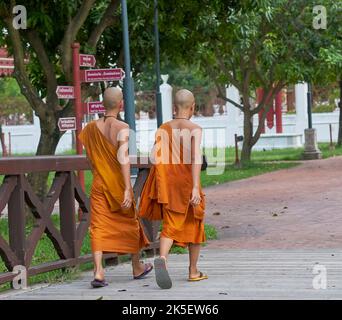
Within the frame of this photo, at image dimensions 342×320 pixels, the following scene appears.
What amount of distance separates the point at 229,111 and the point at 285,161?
54.9 feet

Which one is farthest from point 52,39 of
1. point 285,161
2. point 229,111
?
point 229,111

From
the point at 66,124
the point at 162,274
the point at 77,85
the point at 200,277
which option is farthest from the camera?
the point at 77,85

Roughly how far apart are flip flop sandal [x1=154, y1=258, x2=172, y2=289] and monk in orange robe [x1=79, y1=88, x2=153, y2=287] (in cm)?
60

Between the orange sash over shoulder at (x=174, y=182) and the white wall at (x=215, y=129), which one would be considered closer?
the orange sash over shoulder at (x=174, y=182)

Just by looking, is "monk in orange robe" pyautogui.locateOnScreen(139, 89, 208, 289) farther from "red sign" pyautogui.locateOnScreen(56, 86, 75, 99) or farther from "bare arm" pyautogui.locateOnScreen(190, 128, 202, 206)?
"red sign" pyautogui.locateOnScreen(56, 86, 75, 99)

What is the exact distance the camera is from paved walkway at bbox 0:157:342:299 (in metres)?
8.12

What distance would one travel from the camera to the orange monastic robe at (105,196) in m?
8.50

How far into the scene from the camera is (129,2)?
1689cm

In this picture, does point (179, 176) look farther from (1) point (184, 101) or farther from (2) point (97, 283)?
(2) point (97, 283)

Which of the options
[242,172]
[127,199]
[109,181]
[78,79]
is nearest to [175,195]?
[127,199]

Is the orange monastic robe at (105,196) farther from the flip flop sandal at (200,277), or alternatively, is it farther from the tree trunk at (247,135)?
the tree trunk at (247,135)

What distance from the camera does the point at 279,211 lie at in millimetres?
16172

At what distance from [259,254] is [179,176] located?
2620mm

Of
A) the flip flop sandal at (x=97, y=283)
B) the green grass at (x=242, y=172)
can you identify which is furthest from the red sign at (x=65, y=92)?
the green grass at (x=242, y=172)
